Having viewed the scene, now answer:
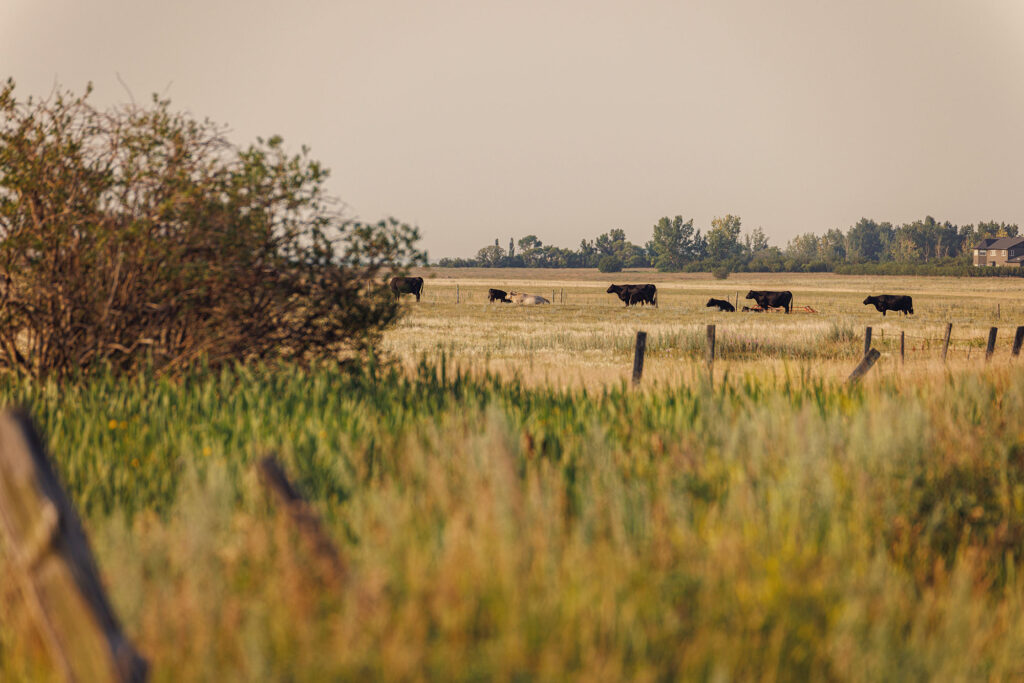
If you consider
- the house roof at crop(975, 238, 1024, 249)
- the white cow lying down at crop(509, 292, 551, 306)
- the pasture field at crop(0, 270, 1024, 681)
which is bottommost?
the white cow lying down at crop(509, 292, 551, 306)

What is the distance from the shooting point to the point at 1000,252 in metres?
168

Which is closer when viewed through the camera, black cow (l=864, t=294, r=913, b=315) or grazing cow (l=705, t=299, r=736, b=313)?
grazing cow (l=705, t=299, r=736, b=313)

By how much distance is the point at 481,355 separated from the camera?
2538 cm

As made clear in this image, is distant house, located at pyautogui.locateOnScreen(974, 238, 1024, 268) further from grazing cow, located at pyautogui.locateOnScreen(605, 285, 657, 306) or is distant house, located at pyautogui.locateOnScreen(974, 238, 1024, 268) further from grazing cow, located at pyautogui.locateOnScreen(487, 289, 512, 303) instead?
grazing cow, located at pyautogui.locateOnScreen(487, 289, 512, 303)

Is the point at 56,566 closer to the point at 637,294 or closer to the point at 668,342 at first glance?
the point at 668,342

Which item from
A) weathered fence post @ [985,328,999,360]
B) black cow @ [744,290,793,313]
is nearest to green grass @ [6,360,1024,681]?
weathered fence post @ [985,328,999,360]

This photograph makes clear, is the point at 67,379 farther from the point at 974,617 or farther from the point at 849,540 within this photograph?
the point at 974,617

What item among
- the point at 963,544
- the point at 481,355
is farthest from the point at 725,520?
the point at 481,355

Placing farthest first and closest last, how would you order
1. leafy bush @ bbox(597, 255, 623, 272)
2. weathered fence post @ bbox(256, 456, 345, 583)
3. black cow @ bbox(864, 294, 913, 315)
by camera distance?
leafy bush @ bbox(597, 255, 623, 272)
black cow @ bbox(864, 294, 913, 315)
weathered fence post @ bbox(256, 456, 345, 583)

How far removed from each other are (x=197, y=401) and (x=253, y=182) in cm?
344

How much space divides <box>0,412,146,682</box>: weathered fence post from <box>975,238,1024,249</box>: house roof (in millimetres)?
189978

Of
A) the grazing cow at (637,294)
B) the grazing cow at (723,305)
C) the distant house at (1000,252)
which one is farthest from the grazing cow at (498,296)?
the distant house at (1000,252)

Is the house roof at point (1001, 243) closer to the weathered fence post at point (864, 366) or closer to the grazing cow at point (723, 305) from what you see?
the grazing cow at point (723, 305)

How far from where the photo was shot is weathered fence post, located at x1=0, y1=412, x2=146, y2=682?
2816 mm
